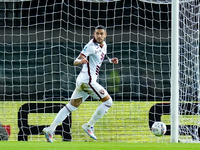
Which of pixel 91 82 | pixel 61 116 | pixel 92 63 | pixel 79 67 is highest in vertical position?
pixel 92 63

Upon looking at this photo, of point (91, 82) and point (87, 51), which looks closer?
point (87, 51)

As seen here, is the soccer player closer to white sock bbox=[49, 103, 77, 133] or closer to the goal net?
white sock bbox=[49, 103, 77, 133]

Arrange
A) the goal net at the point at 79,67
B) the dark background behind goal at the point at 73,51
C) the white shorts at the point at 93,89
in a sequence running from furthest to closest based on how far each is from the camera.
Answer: the dark background behind goal at the point at 73,51 → the goal net at the point at 79,67 → the white shorts at the point at 93,89

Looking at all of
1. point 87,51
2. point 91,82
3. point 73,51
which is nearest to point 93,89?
point 91,82

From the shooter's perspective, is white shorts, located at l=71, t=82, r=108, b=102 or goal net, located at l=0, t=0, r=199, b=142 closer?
white shorts, located at l=71, t=82, r=108, b=102

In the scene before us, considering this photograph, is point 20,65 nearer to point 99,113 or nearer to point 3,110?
point 3,110

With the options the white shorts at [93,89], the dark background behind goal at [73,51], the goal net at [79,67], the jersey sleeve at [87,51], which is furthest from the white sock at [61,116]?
the dark background behind goal at [73,51]

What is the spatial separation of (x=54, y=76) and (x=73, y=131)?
80.9 inches

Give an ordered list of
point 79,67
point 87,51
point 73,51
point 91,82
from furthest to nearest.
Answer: point 73,51, point 79,67, point 91,82, point 87,51

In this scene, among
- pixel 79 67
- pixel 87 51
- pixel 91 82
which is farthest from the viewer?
pixel 79 67

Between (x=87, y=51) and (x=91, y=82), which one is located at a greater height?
(x=87, y=51)

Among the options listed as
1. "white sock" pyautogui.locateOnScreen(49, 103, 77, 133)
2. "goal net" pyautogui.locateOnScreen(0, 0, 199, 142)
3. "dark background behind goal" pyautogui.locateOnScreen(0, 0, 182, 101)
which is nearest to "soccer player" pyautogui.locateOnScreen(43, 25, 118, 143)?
"white sock" pyautogui.locateOnScreen(49, 103, 77, 133)

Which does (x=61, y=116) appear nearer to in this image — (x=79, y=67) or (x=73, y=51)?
(x=79, y=67)

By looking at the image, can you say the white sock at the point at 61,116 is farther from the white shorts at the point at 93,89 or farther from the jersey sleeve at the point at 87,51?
the jersey sleeve at the point at 87,51
